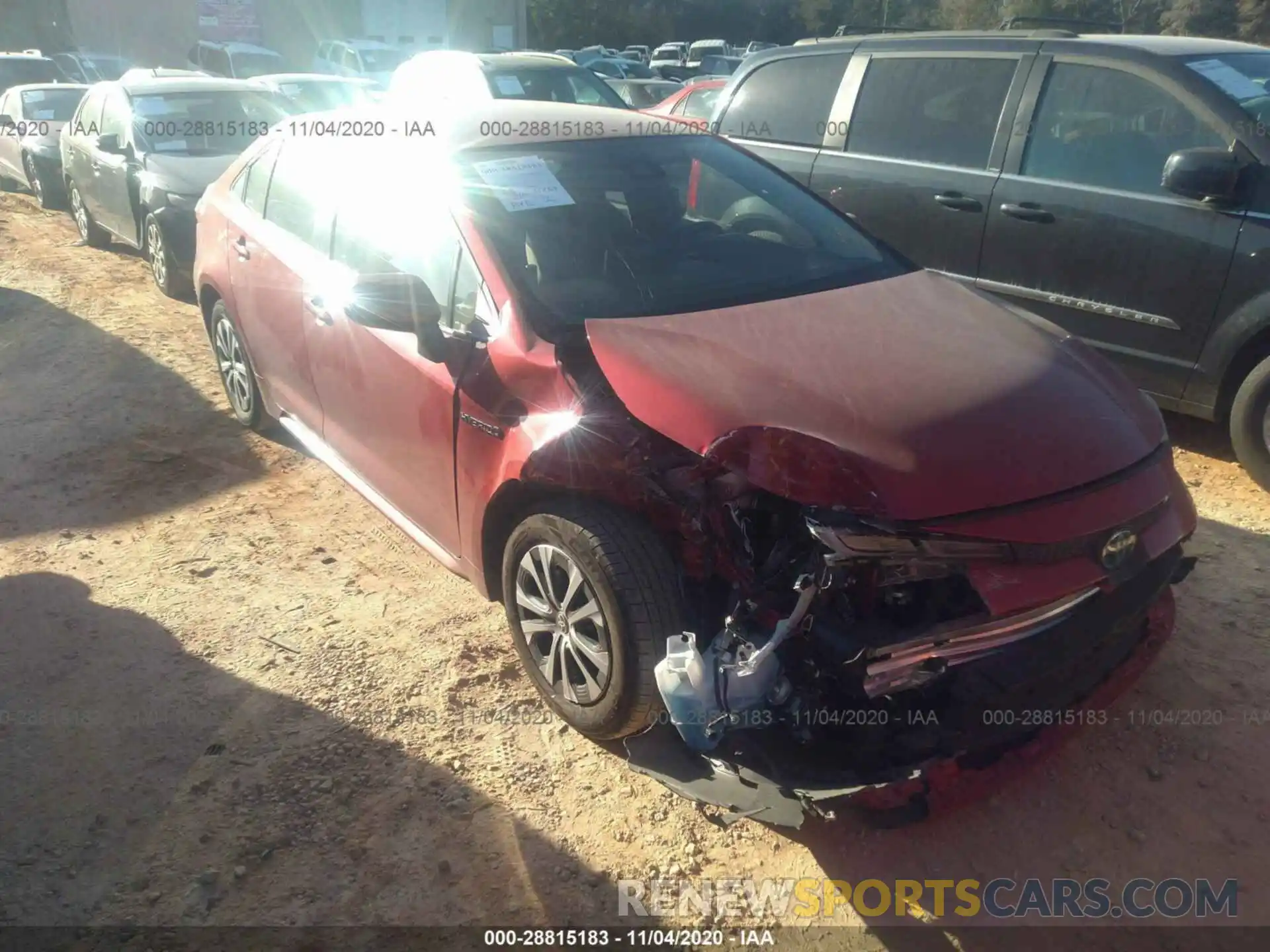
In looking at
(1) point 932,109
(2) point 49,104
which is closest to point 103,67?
(2) point 49,104

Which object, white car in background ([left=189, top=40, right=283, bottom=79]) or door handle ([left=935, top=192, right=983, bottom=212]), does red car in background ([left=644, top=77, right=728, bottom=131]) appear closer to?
door handle ([left=935, top=192, right=983, bottom=212])

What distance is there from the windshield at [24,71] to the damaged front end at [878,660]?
16603mm

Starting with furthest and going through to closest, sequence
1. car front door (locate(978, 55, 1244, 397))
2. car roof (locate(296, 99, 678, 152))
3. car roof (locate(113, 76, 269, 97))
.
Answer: car roof (locate(113, 76, 269, 97)) < car front door (locate(978, 55, 1244, 397)) < car roof (locate(296, 99, 678, 152))

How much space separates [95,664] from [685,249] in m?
2.46

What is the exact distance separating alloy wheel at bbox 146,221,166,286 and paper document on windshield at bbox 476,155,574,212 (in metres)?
5.04

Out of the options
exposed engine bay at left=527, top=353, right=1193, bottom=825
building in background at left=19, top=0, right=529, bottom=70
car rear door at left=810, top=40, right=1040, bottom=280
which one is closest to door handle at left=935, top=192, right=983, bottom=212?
car rear door at left=810, top=40, right=1040, bottom=280

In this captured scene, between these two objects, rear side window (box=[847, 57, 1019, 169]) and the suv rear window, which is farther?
the suv rear window

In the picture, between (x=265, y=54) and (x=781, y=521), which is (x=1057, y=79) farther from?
(x=265, y=54)

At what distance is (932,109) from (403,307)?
3661 millimetres

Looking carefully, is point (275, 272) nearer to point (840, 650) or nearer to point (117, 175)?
point (840, 650)

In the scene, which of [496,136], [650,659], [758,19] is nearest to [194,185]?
[496,136]

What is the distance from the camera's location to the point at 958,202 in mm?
5098

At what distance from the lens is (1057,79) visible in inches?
191

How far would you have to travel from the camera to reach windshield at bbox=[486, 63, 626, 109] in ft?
35.4
